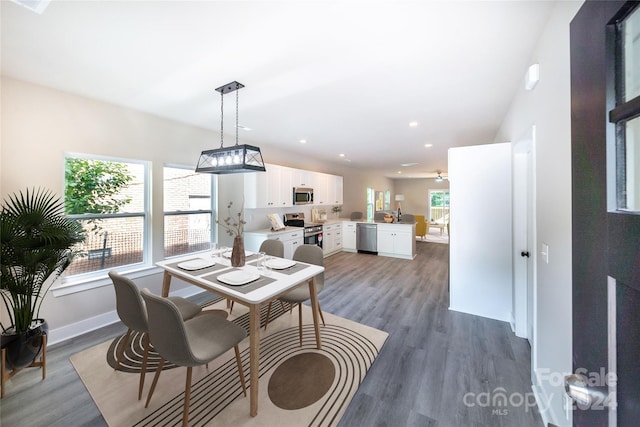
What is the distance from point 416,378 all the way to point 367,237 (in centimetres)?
461

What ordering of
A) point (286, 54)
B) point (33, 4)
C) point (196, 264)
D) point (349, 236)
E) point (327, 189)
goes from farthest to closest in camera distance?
1. point (349, 236)
2. point (327, 189)
3. point (196, 264)
4. point (286, 54)
5. point (33, 4)

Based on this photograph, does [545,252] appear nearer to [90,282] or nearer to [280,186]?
[280,186]

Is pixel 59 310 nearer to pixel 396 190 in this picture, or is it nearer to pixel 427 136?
pixel 427 136

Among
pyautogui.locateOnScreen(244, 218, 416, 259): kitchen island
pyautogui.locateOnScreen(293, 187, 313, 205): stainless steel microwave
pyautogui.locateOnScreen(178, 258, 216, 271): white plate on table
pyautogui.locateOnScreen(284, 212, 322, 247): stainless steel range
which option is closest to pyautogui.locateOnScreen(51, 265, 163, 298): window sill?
pyautogui.locateOnScreen(178, 258, 216, 271): white plate on table

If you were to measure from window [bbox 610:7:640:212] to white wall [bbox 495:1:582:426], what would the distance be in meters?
0.91

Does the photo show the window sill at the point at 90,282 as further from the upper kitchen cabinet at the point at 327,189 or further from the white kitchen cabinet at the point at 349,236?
the white kitchen cabinet at the point at 349,236

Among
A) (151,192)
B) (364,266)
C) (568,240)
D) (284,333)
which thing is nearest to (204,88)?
(151,192)

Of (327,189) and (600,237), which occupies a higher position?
(327,189)

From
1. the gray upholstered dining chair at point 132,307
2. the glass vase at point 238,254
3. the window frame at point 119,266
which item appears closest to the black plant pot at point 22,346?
the window frame at point 119,266

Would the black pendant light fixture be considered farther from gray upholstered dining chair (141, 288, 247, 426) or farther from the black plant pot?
the black plant pot

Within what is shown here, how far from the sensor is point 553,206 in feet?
4.81

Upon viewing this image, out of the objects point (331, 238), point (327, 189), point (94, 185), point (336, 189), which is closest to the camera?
point (94, 185)

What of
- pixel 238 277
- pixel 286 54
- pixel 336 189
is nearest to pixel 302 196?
pixel 336 189

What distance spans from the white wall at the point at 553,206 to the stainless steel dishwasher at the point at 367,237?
458 cm
